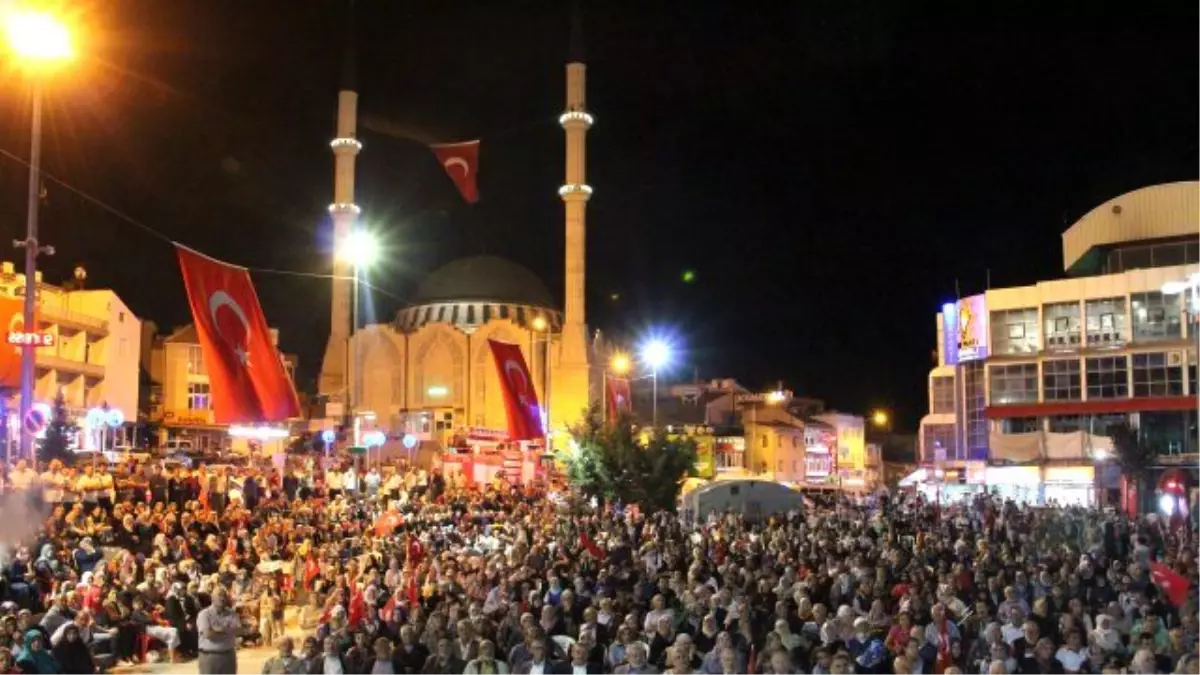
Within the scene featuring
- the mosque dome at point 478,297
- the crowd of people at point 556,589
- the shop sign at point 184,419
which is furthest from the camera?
the mosque dome at point 478,297

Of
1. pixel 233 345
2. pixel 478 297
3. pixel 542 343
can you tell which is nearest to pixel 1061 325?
pixel 542 343

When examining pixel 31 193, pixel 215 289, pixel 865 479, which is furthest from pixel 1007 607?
pixel 865 479

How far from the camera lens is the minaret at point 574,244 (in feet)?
225

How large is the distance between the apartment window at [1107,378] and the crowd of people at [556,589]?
2401cm

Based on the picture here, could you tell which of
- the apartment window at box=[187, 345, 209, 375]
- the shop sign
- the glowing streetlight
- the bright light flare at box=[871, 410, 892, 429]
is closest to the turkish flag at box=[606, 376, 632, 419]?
the glowing streetlight

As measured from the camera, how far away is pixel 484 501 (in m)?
32.2

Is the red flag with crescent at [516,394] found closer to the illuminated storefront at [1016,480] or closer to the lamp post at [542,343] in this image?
the illuminated storefront at [1016,480]

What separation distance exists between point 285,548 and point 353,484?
32.9ft

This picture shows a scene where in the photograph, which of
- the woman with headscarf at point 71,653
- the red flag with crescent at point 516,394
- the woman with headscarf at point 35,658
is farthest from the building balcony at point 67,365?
the woman with headscarf at point 35,658

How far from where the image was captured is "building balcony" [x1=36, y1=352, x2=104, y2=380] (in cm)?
4438

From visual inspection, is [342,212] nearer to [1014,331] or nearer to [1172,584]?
[1014,331]

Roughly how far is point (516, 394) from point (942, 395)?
118 ft

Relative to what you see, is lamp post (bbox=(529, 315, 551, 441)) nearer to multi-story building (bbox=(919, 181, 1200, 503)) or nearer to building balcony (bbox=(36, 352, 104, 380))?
multi-story building (bbox=(919, 181, 1200, 503))

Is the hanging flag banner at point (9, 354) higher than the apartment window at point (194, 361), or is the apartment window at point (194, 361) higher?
the apartment window at point (194, 361)
